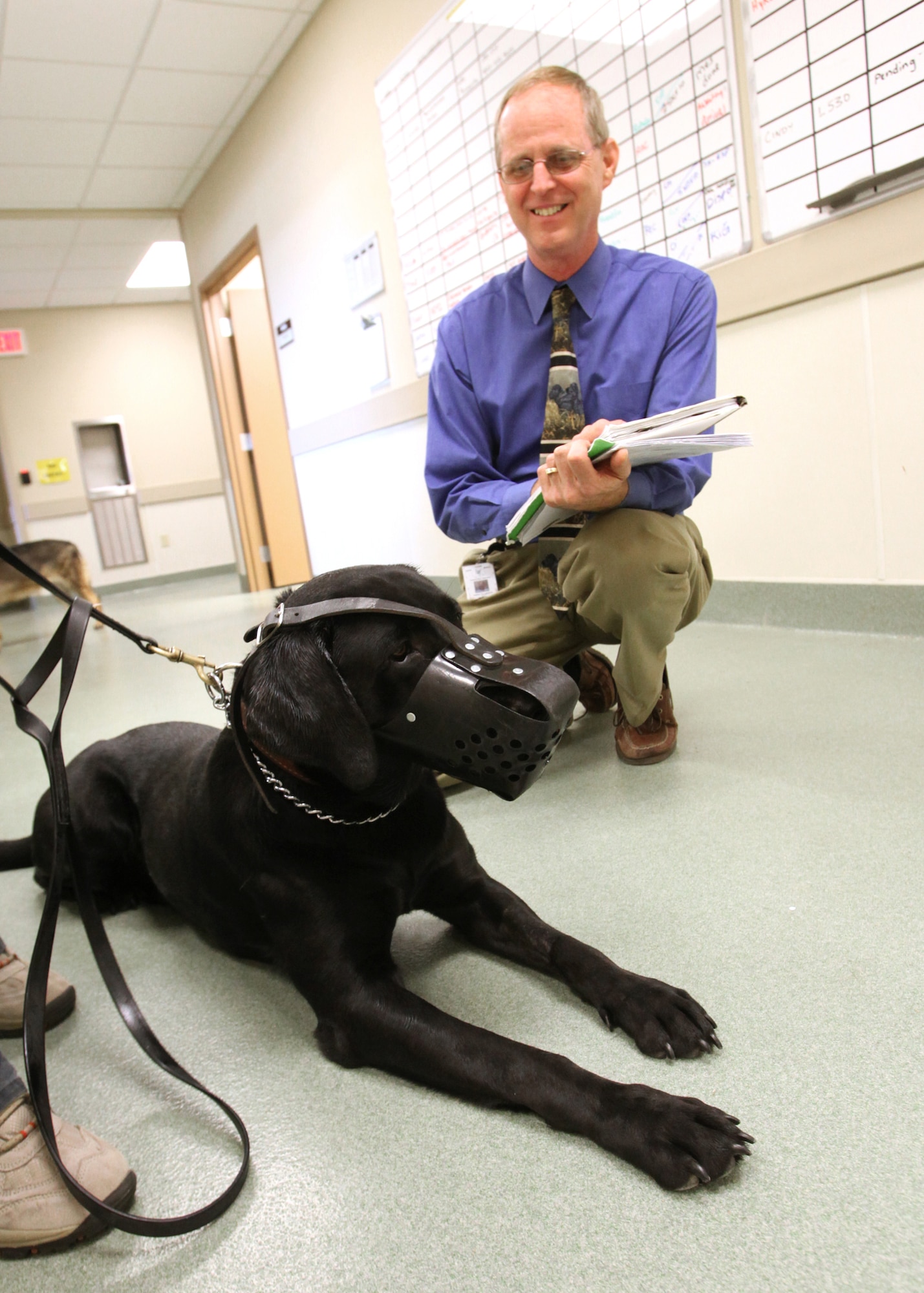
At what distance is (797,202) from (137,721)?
8.14ft

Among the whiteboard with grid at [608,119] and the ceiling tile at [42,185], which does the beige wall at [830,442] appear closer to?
the whiteboard with grid at [608,119]

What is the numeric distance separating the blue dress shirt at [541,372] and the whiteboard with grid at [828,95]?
2.11 ft

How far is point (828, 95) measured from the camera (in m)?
2.01

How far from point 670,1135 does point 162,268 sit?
29.2 feet

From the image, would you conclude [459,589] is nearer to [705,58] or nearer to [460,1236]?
[705,58]

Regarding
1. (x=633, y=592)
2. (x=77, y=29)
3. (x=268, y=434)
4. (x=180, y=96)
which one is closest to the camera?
(x=633, y=592)

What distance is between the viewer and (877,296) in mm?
2062

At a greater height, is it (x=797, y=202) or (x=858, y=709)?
(x=797, y=202)

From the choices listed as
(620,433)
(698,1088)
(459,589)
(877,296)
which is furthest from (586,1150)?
(459,589)

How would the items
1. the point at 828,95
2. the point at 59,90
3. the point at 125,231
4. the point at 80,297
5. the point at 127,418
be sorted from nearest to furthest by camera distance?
1. the point at 828,95
2. the point at 59,90
3. the point at 125,231
4. the point at 80,297
5. the point at 127,418

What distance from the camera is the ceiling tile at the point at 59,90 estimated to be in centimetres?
434

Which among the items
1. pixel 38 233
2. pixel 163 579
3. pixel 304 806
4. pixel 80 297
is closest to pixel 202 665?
pixel 304 806

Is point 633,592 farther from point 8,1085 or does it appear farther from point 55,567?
point 55,567

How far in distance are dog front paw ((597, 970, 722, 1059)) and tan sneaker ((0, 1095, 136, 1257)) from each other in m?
0.52
